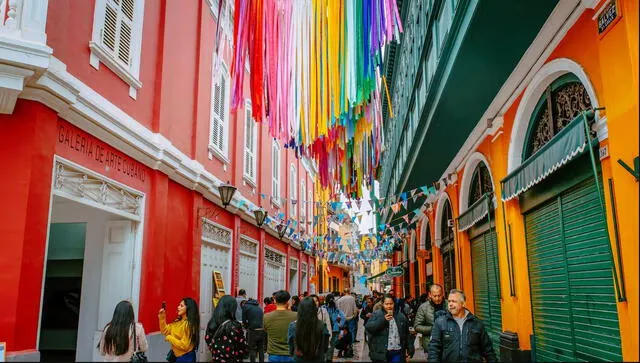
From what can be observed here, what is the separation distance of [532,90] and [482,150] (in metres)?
3.26

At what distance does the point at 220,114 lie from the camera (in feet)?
46.9

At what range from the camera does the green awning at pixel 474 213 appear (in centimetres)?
1053

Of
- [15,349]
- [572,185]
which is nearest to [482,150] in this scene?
[572,185]

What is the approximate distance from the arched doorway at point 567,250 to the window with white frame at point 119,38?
6572mm

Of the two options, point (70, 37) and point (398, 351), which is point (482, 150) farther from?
point (70, 37)

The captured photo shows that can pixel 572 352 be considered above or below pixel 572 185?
below

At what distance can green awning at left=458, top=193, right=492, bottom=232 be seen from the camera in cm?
1053

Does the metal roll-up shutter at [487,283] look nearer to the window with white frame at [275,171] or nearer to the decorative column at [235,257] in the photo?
the decorative column at [235,257]

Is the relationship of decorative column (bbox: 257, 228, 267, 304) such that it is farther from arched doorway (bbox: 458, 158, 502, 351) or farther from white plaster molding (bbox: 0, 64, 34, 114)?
white plaster molding (bbox: 0, 64, 34, 114)

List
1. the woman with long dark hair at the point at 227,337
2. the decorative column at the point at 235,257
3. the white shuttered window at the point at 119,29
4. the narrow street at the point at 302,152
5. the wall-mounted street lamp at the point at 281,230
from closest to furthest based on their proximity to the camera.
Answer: the narrow street at the point at 302,152, the woman with long dark hair at the point at 227,337, the white shuttered window at the point at 119,29, the decorative column at the point at 235,257, the wall-mounted street lamp at the point at 281,230

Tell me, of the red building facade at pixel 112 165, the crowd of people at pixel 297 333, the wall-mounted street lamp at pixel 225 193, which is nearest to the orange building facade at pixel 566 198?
the crowd of people at pixel 297 333

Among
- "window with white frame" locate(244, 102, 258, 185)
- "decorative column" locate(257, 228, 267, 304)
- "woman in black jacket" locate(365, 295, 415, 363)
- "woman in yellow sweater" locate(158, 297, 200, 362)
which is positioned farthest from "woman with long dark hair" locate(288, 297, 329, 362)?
"decorative column" locate(257, 228, 267, 304)

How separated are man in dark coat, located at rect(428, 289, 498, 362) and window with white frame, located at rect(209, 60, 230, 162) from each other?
8.92m

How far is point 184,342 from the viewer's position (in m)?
6.60
